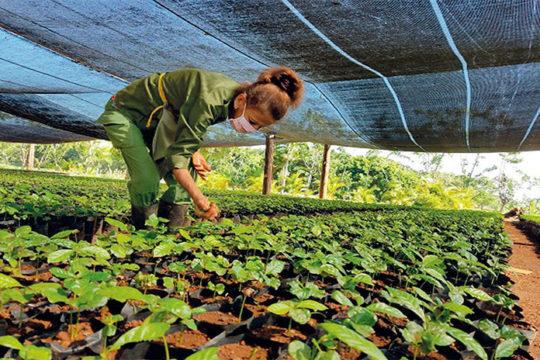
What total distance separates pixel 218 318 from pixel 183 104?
104cm

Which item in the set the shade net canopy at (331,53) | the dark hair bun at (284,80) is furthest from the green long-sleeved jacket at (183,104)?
the shade net canopy at (331,53)

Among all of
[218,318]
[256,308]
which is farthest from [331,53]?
[218,318]

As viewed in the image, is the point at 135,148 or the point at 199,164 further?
the point at 199,164

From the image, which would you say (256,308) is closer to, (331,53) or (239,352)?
(239,352)

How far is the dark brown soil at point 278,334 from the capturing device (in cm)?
115

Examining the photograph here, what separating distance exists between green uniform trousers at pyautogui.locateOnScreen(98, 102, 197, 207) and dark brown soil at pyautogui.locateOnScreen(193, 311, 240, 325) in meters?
1.08

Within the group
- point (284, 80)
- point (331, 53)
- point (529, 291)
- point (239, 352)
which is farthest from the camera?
point (331, 53)

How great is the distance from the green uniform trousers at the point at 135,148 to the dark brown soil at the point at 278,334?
1.24m

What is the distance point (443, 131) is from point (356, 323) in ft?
16.1

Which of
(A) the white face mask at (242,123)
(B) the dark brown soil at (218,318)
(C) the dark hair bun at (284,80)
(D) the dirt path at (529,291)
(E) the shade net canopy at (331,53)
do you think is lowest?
(D) the dirt path at (529,291)

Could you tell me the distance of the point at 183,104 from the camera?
1876 mm

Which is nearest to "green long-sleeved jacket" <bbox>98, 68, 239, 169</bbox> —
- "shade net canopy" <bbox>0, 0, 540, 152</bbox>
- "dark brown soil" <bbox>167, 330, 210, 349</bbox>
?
"shade net canopy" <bbox>0, 0, 540, 152</bbox>

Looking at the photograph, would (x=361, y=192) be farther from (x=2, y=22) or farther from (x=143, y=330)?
(x=143, y=330)

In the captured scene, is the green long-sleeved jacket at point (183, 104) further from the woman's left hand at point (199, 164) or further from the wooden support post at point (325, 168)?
the wooden support post at point (325, 168)
